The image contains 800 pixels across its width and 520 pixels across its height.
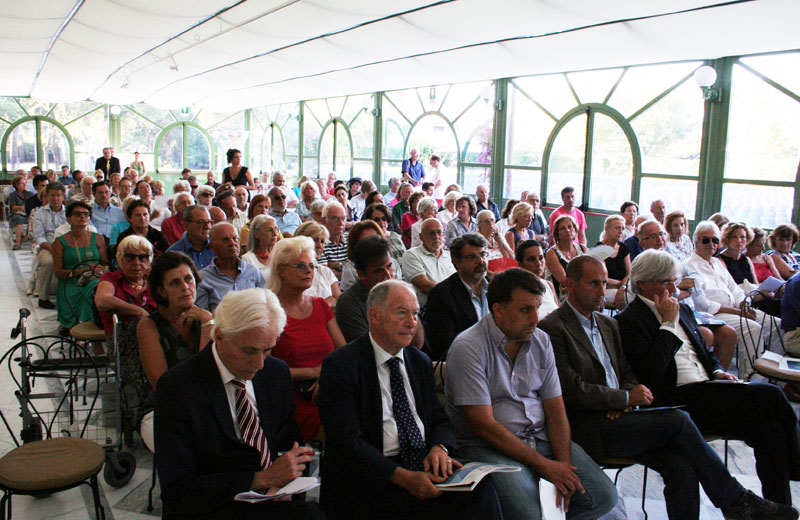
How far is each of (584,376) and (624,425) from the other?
0.26 meters

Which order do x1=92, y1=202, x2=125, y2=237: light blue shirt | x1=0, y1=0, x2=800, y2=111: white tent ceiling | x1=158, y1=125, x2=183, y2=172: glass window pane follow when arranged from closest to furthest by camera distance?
1. x1=0, y1=0, x2=800, y2=111: white tent ceiling
2. x1=92, y1=202, x2=125, y2=237: light blue shirt
3. x1=158, y1=125, x2=183, y2=172: glass window pane

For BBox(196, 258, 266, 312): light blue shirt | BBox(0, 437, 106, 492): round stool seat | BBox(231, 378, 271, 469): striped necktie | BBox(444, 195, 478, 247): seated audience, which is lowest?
BBox(0, 437, 106, 492): round stool seat

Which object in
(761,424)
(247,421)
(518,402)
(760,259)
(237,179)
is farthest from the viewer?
(237,179)

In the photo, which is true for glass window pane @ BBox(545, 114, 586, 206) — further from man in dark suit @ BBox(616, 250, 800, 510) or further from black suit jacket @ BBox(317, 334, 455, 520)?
black suit jacket @ BBox(317, 334, 455, 520)

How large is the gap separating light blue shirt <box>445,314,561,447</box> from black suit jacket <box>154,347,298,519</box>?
91 centimetres

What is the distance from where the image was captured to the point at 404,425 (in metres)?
2.38

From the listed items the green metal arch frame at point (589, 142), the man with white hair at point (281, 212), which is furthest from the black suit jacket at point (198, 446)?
the green metal arch frame at point (589, 142)

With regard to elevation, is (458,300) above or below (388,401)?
above

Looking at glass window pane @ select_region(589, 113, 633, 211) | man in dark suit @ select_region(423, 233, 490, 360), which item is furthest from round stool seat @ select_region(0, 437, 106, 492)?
glass window pane @ select_region(589, 113, 633, 211)

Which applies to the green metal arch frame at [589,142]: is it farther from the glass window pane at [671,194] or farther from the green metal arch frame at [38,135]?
the green metal arch frame at [38,135]

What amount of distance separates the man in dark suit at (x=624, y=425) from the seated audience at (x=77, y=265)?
12.7 ft

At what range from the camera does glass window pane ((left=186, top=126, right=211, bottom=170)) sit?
22781mm

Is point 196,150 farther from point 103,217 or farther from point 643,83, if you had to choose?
point 643,83

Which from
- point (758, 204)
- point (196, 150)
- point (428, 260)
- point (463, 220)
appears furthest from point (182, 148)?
point (428, 260)
